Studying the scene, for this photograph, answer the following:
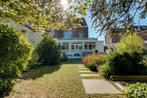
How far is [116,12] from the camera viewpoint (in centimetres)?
692

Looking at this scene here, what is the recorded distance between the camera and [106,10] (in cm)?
698

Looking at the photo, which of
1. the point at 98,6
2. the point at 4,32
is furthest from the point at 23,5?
the point at 98,6

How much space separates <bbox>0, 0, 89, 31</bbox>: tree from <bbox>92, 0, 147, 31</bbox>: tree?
2329mm

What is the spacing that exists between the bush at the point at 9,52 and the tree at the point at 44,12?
2.10 feet

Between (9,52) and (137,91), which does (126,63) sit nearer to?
(137,91)

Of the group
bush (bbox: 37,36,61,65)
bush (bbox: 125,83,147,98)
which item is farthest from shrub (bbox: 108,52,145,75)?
bush (bbox: 37,36,61,65)

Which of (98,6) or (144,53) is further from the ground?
(98,6)

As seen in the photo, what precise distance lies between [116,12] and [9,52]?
13.0 feet

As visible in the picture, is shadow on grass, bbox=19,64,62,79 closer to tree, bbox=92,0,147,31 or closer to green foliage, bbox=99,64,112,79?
green foliage, bbox=99,64,112,79

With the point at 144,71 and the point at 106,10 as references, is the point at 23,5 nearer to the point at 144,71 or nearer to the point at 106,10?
the point at 106,10

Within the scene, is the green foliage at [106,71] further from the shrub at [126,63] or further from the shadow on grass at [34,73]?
the shadow on grass at [34,73]

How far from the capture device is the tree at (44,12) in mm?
9445

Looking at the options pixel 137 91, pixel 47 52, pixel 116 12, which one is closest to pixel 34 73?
pixel 137 91

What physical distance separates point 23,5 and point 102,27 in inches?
134
